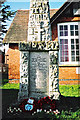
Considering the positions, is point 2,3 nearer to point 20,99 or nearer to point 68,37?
point 68,37

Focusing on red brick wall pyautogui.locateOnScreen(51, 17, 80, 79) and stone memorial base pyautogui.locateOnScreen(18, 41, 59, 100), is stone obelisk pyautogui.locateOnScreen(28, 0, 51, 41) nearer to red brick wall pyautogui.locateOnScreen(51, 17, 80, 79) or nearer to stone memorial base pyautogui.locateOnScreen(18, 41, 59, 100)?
stone memorial base pyautogui.locateOnScreen(18, 41, 59, 100)

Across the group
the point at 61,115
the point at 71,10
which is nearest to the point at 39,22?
the point at 61,115

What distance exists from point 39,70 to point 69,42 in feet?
23.1

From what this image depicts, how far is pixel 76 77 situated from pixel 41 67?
6.77 meters

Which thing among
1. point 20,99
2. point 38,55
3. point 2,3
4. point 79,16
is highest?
point 2,3

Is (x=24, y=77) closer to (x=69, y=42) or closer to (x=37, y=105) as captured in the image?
(x=37, y=105)

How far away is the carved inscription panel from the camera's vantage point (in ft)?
17.4

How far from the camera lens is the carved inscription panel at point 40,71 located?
529cm

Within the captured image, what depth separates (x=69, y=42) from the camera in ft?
38.2

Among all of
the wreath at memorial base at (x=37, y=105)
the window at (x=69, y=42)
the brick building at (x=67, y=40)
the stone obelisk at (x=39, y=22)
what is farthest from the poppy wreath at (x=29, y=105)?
the window at (x=69, y=42)

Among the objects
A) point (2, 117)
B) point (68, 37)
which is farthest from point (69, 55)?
point (2, 117)

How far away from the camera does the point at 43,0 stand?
5594 millimetres

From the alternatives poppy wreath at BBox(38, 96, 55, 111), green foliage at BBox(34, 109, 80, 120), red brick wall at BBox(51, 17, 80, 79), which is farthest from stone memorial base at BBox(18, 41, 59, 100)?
red brick wall at BBox(51, 17, 80, 79)

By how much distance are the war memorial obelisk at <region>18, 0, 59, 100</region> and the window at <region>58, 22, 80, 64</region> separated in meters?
6.47
